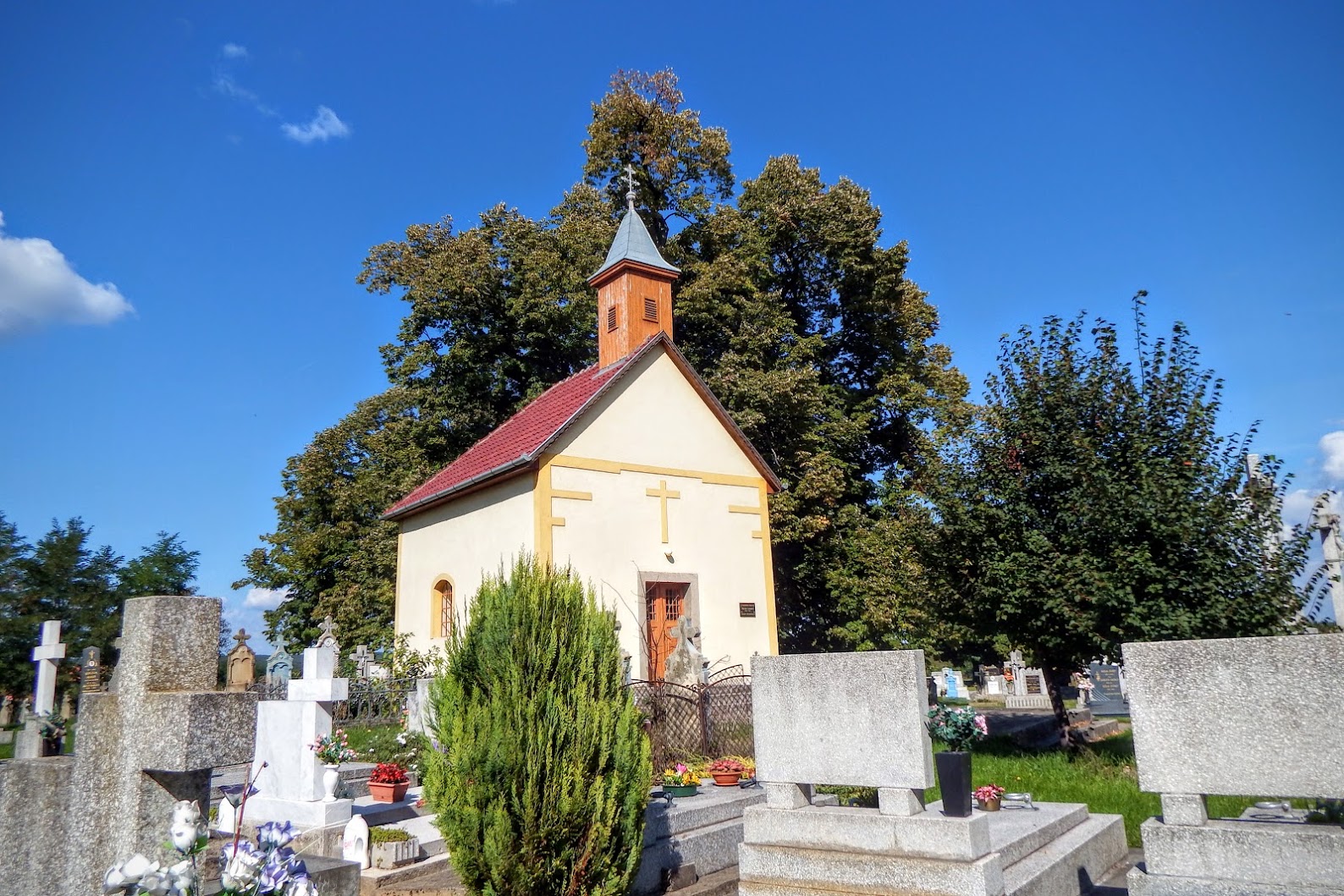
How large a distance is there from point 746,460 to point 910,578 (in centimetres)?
416

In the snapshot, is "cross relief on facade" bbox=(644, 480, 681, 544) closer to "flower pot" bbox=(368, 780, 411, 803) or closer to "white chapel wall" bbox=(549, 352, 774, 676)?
"white chapel wall" bbox=(549, 352, 774, 676)

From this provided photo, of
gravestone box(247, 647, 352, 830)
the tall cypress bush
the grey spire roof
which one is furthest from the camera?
the grey spire roof

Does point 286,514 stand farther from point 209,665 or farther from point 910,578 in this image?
point 209,665

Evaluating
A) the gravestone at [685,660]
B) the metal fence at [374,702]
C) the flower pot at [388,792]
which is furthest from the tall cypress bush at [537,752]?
the metal fence at [374,702]

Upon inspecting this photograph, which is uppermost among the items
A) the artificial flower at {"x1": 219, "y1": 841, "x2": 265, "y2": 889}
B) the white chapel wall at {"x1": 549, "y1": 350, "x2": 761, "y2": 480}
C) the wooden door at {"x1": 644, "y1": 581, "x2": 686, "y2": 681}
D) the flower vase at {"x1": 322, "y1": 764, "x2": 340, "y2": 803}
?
the white chapel wall at {"x1": 549, "y1": 350, "x2": 761, "y2": 480}

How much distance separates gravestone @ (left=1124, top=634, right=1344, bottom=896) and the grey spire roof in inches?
593

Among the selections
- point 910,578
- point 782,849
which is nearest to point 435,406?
point 910,578

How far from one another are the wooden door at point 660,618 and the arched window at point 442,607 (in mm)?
4039

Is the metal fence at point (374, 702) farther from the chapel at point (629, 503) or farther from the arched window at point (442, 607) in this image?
the arched window at point (442, 607)

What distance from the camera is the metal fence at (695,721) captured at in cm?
1265

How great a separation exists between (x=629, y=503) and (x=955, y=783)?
35.1 feet

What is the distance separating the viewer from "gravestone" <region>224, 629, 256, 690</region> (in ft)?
73.7

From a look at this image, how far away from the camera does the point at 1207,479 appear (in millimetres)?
11602

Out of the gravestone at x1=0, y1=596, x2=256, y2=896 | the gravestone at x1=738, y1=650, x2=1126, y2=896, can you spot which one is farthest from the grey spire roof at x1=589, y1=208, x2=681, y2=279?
Result: the gravestone at x1=0, y1=596, x2=256, y2=896
